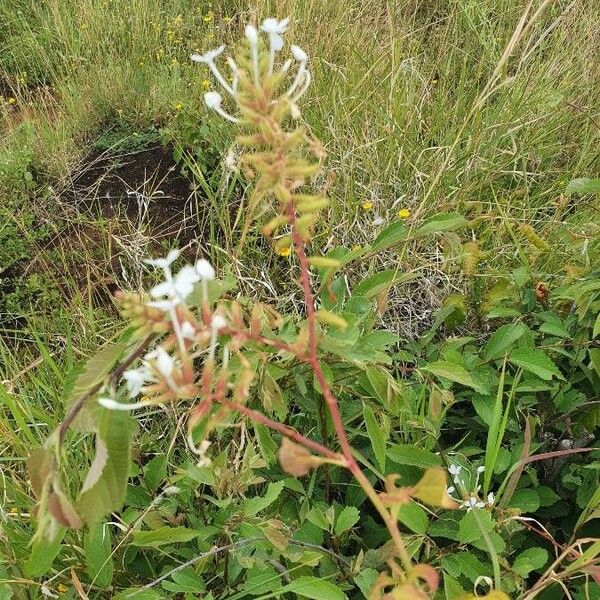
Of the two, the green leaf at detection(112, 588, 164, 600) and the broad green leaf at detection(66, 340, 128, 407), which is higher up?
the broad green leaf at detection(66, 340, 128, 407)

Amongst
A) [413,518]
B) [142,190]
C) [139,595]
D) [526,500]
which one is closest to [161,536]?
[139,595]

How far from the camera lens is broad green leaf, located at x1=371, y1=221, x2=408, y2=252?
3.11 feet

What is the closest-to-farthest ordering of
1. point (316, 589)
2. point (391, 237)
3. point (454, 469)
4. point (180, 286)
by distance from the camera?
point (180, 286), point (316, 589), point (391, 237), point (454, 469)

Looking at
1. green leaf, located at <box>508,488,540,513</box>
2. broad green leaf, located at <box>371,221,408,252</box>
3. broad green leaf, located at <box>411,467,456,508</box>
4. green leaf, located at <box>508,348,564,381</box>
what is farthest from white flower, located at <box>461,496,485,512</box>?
broad green leaf, located at <box>411,467,456,508</box>

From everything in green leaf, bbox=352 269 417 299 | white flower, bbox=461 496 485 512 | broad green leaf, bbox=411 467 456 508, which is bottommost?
white flower, bbox=461 496 485 512

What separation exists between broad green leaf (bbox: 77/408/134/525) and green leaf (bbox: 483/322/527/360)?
78 cm

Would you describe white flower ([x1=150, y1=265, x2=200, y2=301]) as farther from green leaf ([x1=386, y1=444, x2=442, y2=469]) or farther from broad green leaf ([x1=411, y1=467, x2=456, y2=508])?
green leaf ([x1=386, y1=444, x2=442, y2=469])

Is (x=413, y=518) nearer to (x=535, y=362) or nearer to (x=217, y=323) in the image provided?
(x=535, y=362)

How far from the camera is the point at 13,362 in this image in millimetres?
1705

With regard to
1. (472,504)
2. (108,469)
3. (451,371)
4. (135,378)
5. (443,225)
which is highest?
(135,378)

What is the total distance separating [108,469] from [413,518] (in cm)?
56

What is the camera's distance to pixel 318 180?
2125mm

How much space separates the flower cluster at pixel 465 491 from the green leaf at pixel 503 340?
21 cm

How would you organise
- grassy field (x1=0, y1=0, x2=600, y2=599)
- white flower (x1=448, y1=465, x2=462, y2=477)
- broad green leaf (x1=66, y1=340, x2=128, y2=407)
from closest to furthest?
broad green leaf (x1=66, y1=340, x2=128, y2=407) < white flower (x1=448, y1=465, x2=462, y2=477) < grassy field (x1=0, y1=0, x2=600, y2=599)
